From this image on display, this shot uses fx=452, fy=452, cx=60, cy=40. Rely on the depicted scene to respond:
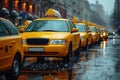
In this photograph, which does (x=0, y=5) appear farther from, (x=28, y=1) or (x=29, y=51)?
(x=29, y=51)

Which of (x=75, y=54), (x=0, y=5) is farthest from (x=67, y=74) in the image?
(x=0, y=5)

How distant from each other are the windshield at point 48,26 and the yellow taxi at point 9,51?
4106mm

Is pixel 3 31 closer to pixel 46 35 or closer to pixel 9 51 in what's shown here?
pixel 9 51

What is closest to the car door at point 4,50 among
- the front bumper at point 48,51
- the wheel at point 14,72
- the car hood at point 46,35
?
the wheel at point 14,72

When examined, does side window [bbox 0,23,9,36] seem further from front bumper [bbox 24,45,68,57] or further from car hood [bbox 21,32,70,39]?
car hood [bbox 21,32,70,39]

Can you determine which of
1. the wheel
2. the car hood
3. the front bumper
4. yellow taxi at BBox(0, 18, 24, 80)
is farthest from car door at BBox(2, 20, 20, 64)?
the car hood

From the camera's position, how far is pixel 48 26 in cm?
1603

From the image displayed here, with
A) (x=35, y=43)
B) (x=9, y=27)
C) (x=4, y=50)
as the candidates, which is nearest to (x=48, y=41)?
(x=35, y=43)

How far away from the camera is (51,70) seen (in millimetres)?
13383

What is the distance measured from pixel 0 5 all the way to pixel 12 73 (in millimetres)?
33181

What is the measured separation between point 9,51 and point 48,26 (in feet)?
18.1

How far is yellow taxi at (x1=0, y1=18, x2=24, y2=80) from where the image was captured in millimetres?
10219

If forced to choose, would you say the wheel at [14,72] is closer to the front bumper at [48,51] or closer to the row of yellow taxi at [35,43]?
the row of yellow taxi at [35,43]

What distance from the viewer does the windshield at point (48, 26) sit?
15.9 m
